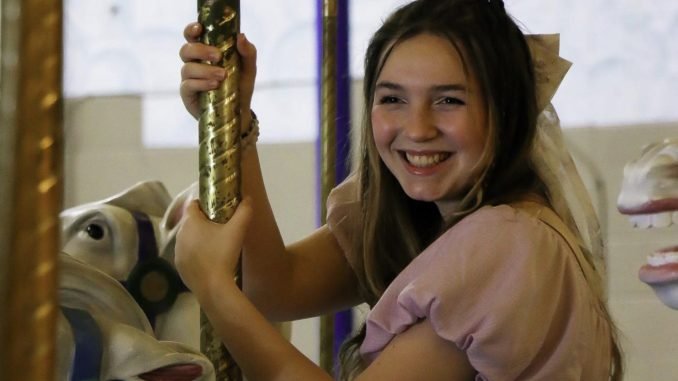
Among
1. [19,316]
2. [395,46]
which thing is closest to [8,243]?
[19,316]

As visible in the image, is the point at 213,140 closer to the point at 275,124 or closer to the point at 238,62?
the point at 238,62

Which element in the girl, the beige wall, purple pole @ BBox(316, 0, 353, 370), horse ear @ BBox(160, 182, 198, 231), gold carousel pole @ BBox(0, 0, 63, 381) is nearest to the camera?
gold carousel pole @ BBox(0, 0, 63, 381)

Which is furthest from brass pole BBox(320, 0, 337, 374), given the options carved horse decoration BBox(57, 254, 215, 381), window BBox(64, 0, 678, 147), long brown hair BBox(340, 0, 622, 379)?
window BBox(64, 0, 678, 147)

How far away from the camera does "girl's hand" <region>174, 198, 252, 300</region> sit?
0.98 metres

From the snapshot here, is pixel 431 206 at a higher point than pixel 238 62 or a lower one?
lower

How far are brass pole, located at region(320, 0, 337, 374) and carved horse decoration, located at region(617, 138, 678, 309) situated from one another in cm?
51

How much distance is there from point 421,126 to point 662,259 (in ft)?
2.57

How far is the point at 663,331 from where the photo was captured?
278 centimetres

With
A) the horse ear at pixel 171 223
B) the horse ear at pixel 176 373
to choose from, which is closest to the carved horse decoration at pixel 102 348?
the horse ear at pixel 176 373

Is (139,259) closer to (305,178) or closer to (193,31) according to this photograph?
(193,31)

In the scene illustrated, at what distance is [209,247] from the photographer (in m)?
0.99

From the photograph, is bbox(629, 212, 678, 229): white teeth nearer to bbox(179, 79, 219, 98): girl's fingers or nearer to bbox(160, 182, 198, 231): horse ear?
bbox(160, 182, 198, 231): horse ear

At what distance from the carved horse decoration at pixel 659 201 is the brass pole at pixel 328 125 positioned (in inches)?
20.2

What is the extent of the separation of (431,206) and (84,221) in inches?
18.9
